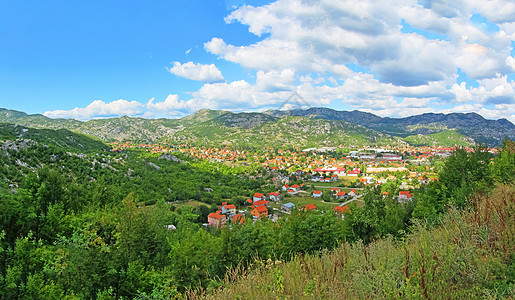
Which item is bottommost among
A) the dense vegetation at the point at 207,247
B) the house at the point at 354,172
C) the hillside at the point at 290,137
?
the house at the point at 354,172

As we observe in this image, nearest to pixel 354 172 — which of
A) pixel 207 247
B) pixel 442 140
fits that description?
pixel 207 247

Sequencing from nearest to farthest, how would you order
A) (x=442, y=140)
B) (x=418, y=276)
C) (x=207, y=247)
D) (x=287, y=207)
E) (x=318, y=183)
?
1. (x=418, y=276)
2. (x=207, y=247)
3. (x=287, y=207)
4. (x=318, y=183)
5. (x=442, y=140)

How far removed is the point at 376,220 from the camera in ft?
47.6

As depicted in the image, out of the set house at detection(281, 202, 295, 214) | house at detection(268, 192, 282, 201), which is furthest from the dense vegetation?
house at detection(268, 192, 282, 201)

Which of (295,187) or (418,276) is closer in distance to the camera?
(418,276)

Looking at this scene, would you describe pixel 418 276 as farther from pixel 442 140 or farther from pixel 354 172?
pixel 442 140

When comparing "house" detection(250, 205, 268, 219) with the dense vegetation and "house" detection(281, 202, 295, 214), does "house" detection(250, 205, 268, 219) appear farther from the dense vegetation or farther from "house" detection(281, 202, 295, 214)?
the dense vegetation

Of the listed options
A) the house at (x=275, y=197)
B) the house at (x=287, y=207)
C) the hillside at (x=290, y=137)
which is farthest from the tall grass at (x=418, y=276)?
the hillside at (x=290, y=137)

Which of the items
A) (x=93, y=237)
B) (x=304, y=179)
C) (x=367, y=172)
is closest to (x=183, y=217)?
(x=93, y=237)

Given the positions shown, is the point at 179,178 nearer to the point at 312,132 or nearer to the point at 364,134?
the point at 312,132

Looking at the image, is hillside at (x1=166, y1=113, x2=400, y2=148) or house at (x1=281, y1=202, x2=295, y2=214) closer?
house at (x1=281, y1=202, x2=295, y2=214)

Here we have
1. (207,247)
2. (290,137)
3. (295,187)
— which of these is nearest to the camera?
(207,247)

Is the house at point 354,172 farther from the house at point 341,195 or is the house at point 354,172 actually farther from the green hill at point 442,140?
the green hill at point 442,140

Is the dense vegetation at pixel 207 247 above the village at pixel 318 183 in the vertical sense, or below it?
above
